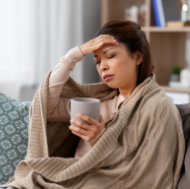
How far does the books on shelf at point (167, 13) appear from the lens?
2.73 m

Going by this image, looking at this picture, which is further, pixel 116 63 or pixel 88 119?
pixel 116 63

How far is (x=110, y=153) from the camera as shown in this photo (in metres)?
1.05

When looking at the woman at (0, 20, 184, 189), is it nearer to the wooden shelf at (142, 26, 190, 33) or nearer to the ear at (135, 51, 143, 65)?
the ear at (135, 51, 143, 65)

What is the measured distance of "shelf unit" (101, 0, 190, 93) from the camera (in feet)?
9.36

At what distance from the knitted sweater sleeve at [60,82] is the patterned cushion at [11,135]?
18 centimetres

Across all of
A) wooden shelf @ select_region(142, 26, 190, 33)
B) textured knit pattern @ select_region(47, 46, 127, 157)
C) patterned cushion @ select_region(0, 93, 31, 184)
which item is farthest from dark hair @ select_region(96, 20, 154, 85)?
wooden shelf @ select_region(142, 26, 190, 33)

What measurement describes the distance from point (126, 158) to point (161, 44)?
199 cm

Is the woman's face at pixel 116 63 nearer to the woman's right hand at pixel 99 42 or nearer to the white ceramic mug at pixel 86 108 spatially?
the woman's right hand at pixel 99 42

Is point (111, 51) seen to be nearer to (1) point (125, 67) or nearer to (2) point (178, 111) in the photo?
(1) point (125, 67)

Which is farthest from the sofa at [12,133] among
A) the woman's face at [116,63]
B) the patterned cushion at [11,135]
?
the woman's face at [116,63]

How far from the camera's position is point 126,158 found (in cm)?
109

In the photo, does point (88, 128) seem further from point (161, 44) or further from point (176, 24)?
point (161, 44)

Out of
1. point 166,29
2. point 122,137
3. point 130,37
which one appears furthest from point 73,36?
point 122,137

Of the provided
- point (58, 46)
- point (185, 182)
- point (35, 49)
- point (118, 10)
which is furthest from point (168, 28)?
point (185, 182)
